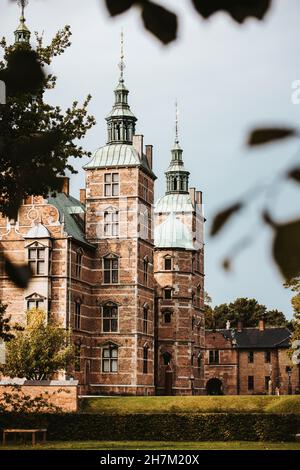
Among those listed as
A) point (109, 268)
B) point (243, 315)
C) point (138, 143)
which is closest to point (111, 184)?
point (138, 143)

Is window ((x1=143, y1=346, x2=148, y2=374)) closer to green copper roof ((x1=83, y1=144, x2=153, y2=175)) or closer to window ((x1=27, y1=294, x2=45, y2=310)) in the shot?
window ((x1=27, y1=294, x2=45, y2=310))

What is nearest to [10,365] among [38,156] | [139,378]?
[139,378]

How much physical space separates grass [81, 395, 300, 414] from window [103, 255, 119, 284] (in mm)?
10776

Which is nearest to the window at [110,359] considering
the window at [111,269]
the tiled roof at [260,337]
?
the window at [111,269]

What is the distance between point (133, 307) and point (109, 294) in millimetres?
1393

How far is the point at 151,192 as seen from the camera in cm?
4841

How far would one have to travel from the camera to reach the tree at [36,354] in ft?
119

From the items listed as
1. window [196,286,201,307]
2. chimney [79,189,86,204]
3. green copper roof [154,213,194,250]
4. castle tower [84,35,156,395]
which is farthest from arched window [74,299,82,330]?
window [196,286,201,307]

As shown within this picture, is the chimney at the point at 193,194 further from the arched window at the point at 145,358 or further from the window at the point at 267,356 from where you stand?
the window at the point at 267,356

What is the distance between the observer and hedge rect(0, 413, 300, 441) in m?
28.0

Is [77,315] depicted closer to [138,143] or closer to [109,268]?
[109,268]

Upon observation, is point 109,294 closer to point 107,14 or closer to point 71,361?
point 71,361

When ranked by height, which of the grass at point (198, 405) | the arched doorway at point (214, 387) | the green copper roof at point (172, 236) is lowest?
the grass at point (198, 405)

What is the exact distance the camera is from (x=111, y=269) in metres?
45.9
